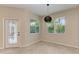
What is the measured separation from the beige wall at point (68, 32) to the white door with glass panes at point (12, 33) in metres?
1.23

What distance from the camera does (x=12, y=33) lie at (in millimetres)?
7285

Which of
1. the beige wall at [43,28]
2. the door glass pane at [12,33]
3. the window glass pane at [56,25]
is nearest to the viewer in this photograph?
the beige wall at [43,28]

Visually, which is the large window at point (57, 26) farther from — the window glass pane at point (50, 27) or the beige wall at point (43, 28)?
the beige wall at point (43, 28)

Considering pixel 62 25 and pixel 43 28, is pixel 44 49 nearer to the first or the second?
pixel 43 28

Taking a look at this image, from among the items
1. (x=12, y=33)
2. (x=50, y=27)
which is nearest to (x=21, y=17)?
(x=12, y=33)

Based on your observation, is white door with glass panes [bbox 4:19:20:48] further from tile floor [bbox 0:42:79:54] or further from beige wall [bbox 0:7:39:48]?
tile floor [bbox 0:42:79:54]

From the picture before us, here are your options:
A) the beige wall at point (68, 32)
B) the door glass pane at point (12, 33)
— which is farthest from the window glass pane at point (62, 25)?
the door glass pane at point (12, 33)

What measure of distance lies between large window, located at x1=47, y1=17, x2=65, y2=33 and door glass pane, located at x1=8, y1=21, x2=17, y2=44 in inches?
65.4

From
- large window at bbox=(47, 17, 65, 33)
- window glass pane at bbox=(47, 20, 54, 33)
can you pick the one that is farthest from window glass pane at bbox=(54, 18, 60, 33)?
window glass pane at bbox=(47, 20, 54, 33)

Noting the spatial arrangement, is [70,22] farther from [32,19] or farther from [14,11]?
[14,11]

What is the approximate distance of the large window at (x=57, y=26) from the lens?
283 inches

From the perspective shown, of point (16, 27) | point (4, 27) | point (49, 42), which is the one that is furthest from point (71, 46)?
point (4, 27)
